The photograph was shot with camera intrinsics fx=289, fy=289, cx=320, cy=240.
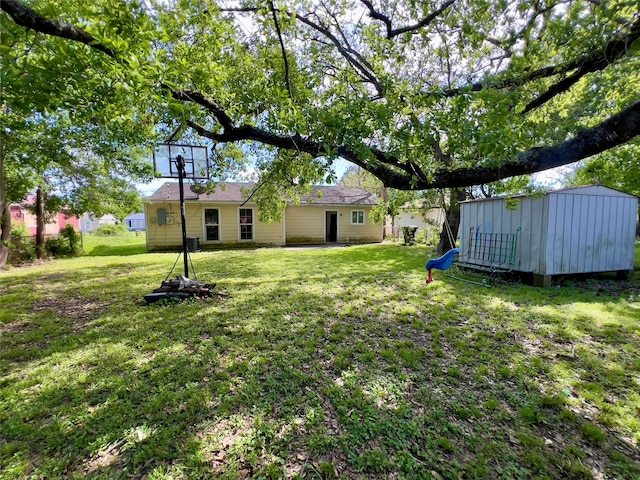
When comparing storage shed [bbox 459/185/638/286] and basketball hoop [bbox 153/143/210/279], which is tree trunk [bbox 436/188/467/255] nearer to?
storage shed [bbox 459/185/638/286]

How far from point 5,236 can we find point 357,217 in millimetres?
13631

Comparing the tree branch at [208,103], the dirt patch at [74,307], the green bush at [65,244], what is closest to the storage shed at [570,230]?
the tree branch at [208,103]

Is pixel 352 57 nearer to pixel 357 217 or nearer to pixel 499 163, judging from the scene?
pixel 499 163

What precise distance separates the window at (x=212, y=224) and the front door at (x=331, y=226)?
5.66 m

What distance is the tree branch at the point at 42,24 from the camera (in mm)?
2148

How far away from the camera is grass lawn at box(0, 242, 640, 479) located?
1787 mm

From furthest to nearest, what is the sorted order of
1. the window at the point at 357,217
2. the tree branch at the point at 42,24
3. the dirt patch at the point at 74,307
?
the window at the point at 357,217
the dirt patch at the point at 74,307
the tree branch at the point at 42,24

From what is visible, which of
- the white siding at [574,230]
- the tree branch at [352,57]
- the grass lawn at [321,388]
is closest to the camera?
the grass lawn at [321,388]

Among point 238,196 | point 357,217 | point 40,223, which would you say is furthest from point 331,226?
point 40,223

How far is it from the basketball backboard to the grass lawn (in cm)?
271

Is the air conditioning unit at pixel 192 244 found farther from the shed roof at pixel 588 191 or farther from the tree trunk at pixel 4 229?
the shed roof at pixel 588 191

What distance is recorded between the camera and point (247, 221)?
45.7ft

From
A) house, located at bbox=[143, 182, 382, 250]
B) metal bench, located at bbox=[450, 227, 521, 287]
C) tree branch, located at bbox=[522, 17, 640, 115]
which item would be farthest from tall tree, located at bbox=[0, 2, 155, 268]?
metal bench, located at bbox=[450, 227, 521, 287]

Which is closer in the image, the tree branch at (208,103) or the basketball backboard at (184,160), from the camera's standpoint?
the tree branch at (208,103)
